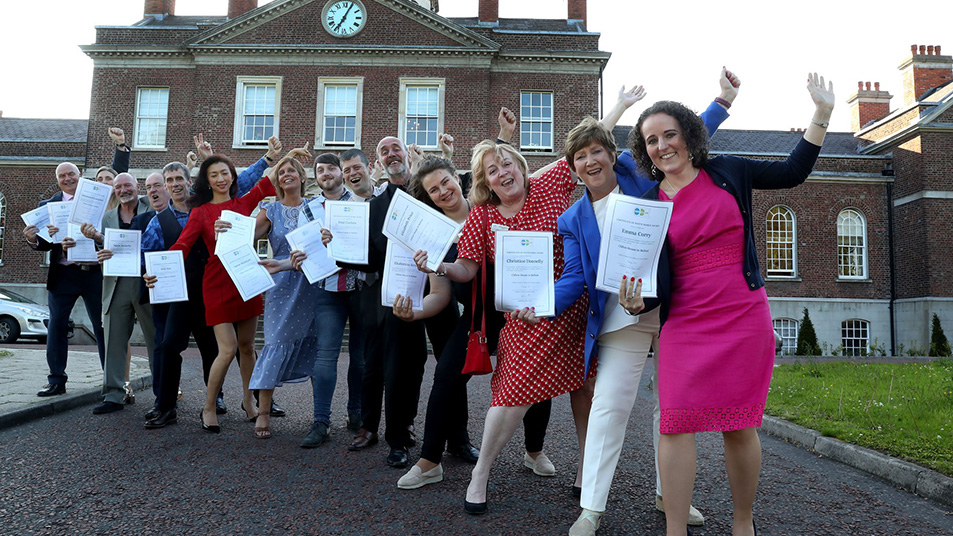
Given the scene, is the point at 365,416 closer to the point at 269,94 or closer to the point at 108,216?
the point at 108,216

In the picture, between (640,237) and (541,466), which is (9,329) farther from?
(640,237)

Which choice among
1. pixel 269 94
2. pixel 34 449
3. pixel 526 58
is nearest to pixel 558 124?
pixel 526 58

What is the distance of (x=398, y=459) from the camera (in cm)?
426

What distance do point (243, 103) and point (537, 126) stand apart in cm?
1086

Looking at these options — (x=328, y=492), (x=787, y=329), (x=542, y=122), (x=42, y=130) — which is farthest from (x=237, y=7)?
(x=328, y=492)

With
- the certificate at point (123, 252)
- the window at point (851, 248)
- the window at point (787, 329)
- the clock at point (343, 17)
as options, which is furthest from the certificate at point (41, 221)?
the window at point (851, 248)

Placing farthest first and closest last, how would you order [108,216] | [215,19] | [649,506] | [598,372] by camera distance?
1. [215,19]
2. [108,216]
3. [649,506]
4. [598,372]

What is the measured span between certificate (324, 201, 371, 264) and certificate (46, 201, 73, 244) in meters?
3.44

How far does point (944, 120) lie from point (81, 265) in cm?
2760

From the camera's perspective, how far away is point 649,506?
3.56m

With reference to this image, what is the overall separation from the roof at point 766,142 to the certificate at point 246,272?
74.1ft

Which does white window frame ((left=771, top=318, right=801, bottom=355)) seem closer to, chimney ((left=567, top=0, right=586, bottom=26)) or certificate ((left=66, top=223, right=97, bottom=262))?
chimney ((left=567, top=0, right=586, bottom=26))

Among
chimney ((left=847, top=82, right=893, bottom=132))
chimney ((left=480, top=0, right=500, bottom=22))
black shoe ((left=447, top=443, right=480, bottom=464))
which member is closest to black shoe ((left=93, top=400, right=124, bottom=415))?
black shoe ((left=447, top=443, right=480, bottom=464))

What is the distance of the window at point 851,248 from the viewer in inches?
973
